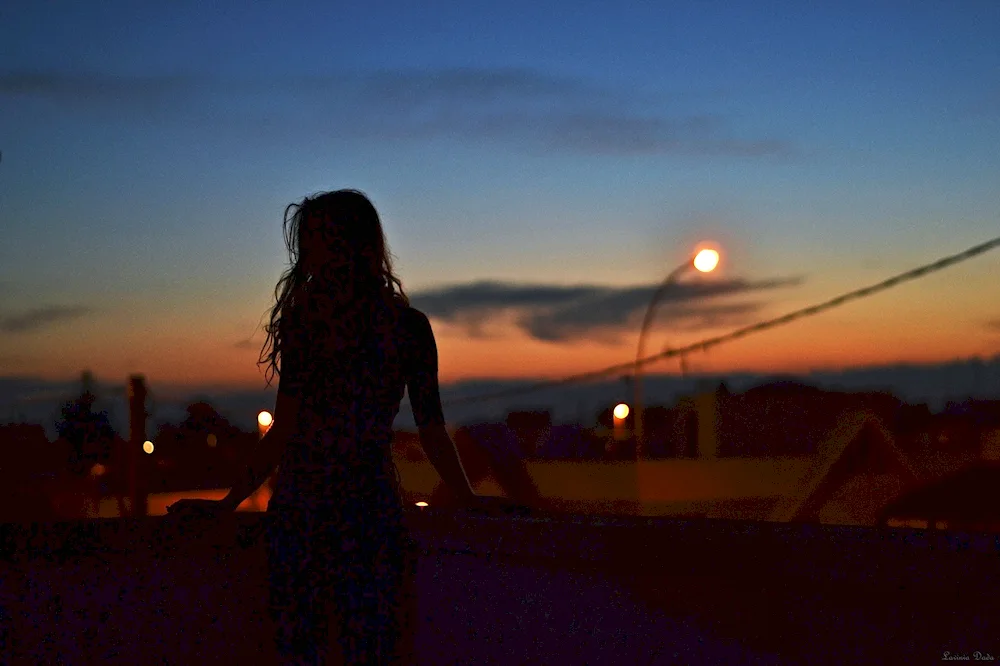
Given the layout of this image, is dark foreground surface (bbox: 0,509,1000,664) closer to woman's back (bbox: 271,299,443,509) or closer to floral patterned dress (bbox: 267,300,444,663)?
floral patterned dress (bbox: 267,300,444,663)

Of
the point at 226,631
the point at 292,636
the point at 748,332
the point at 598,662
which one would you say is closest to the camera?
the point at 292,636

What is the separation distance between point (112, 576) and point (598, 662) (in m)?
1.95

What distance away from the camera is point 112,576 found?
3883 millimetres

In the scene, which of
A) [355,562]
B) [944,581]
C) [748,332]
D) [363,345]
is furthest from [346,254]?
[748,332]

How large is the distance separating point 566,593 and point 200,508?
144 centimetres

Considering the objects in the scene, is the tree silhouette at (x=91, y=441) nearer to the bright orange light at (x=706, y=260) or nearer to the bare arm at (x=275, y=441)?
the bright orange light at (x=706, y=260)

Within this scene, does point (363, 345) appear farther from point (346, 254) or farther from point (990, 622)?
point (990, 622)

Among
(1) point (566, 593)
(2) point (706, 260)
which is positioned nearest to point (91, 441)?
(2) point (706, 260)

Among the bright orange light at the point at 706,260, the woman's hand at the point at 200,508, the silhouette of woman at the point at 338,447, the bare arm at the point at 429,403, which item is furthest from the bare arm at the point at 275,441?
the bright orange light at the point at 706,260

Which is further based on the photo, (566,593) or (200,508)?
(566,593)

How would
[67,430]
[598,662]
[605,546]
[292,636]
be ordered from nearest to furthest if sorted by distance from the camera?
[292,636] → [598,662] → [605,546] → [67,430]

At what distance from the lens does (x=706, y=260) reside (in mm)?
15820

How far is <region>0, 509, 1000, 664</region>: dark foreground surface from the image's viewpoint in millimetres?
2467

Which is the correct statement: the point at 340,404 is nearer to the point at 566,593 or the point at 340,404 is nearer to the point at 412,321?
the point at 412,321
